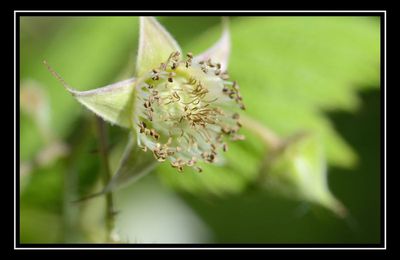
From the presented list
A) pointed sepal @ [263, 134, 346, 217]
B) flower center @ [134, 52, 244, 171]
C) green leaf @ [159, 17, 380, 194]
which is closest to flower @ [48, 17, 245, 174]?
flower center @ [134, 52, 244, 171]

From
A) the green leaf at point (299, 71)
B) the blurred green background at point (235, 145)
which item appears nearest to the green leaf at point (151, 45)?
the blurred green background at point (235, 145)

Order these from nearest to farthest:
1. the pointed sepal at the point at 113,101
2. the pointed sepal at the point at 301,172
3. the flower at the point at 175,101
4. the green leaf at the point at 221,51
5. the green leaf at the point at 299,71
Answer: the pointed sepal at the point at 113,101, the flower at the point at 175,101, the green leaf at the point at 221,51, the pointed sepal at the point at 301,172, the green leaf at the point at 299,71

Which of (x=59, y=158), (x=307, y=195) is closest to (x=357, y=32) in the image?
(x=307, y=195)

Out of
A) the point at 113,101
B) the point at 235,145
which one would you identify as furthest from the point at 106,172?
the point at 235,145

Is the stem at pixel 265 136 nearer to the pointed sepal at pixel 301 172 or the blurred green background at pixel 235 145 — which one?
the pointed sepal at pixel 301 172

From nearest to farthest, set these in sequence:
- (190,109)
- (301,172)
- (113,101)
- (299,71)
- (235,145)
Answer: (113,101), (190,109), (301,172), (235,145), (299,71)

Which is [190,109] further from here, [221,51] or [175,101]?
[221,51]

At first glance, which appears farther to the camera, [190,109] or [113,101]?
[190,109]
